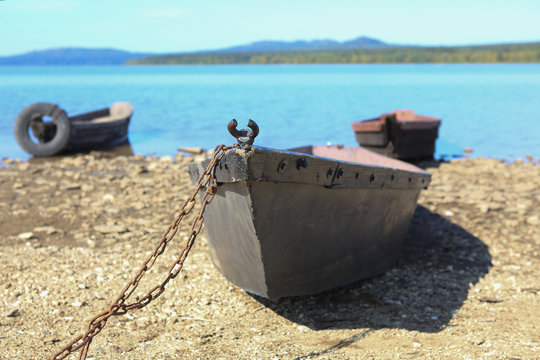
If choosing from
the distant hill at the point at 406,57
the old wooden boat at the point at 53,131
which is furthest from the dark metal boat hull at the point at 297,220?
the distant hill at the point at 406,57

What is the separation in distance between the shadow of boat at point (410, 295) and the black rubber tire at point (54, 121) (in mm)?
11964

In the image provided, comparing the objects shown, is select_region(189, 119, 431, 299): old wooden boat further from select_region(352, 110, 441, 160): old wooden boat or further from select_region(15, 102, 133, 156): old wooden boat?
select_region(15, 102, 133, 156): old wooden boat

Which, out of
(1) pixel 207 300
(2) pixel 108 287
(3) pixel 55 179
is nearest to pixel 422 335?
(1) pixel 207 300

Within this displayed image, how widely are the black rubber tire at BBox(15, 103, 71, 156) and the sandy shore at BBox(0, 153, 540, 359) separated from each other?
22.0ft

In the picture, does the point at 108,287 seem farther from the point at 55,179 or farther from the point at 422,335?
the point at 55,179

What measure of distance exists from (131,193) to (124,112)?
11.3 metres

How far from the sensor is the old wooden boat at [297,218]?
148 inches

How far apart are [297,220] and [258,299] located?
1.44 m

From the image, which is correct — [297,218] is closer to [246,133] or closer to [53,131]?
[246,133]

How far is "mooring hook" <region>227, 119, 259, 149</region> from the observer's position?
3.40 metres

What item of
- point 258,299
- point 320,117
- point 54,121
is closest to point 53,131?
point 54,121

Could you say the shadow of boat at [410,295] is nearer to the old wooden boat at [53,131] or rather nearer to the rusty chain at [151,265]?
the rusty chain at [151,265]

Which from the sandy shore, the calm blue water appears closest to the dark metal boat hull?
the sandy shore

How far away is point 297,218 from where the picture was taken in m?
4.20
